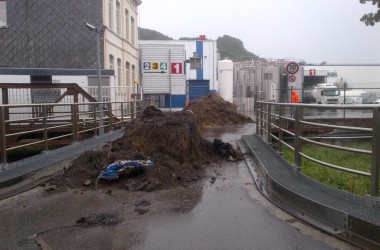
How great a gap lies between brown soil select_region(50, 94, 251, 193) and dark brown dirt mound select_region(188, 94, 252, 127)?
13.4m

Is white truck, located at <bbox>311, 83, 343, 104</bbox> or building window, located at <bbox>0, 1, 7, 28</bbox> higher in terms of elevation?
building window, located at <bbox>0, 1, 7, 28</bbox>

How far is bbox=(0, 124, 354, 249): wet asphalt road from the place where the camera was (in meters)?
A: 4.62

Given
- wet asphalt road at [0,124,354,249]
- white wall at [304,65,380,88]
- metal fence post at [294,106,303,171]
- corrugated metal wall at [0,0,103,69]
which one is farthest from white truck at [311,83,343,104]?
wet asphalt road at [0,124,354,249]

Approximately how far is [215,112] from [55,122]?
11.5 metres

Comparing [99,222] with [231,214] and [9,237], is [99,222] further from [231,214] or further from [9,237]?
[231,214]

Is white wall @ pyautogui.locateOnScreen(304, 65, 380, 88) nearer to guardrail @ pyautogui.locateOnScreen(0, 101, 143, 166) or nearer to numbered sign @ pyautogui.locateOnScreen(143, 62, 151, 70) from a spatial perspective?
numbered sign @ pyautogui.locateOnScreen(143, 62, 151, 70)

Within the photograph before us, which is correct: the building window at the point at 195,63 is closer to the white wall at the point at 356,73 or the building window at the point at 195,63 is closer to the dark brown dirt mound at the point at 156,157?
the white wall at the point at 356,73

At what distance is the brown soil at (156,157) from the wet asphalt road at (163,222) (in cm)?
38

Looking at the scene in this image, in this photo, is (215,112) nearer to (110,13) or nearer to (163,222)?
(110,13)

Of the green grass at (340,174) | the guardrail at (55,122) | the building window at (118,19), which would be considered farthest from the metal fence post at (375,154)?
the building window at (118,19)

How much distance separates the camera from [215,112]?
2564 cm

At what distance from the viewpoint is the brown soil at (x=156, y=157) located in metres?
7.42

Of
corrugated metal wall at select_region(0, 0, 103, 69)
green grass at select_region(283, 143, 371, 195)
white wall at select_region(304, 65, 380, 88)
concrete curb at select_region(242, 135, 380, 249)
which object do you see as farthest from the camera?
white wall at select_region(304, 65, 380, 88)

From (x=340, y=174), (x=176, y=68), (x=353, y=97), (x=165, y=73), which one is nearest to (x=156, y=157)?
(x=340, y=174)
